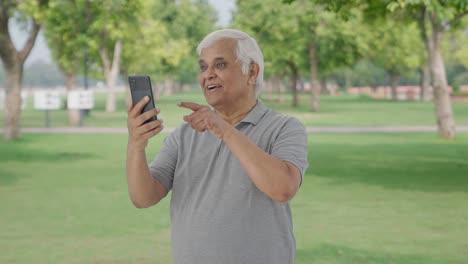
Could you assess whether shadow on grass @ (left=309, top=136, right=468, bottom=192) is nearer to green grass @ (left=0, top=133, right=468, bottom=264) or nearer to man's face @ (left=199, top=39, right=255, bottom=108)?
green grass @ (left=0, top=133, right=468, bottom=264)

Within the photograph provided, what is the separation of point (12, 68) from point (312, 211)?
15.9m

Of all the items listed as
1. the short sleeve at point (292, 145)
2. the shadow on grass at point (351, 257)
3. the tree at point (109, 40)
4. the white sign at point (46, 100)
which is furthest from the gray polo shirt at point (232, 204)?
the tree at point (109, 40)

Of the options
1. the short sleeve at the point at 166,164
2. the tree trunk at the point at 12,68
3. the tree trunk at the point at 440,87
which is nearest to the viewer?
the short sleeve at the point at 166,164

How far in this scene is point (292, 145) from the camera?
3.11 meters

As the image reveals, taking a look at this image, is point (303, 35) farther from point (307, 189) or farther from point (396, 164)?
point (307, 189)

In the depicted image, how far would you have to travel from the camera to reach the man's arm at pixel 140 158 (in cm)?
293

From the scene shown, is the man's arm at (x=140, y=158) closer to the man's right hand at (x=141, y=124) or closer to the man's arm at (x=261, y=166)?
the man's right hand at (x=141, y=124)

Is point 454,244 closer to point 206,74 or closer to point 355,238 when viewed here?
point 355,238

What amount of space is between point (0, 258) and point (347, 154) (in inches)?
496

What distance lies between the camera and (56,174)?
16000 millimetres

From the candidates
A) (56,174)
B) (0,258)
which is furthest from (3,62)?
(0,258)

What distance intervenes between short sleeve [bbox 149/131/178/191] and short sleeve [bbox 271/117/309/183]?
45cm

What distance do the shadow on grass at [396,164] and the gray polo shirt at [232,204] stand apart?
1054cm

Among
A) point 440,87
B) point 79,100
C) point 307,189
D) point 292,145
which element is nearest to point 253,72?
point 292,145
